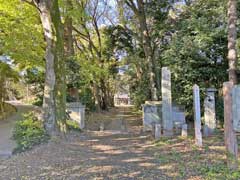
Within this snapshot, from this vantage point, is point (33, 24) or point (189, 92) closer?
point (189, 92)

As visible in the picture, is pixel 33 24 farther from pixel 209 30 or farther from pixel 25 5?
pixel 209 30

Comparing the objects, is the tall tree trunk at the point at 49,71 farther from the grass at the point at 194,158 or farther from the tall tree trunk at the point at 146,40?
the tall tree trunk at the point at 146,40

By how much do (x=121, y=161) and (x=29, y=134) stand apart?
278 centimetres

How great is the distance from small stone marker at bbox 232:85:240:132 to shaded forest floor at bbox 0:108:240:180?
698 millimetres

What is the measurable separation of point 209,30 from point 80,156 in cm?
651

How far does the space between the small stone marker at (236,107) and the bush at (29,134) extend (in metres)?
4.39

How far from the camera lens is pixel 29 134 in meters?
7.19

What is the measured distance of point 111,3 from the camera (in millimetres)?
20484

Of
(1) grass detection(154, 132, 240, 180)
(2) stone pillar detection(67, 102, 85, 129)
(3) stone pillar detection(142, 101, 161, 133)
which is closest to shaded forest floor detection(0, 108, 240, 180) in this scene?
(1) grass detection(154, 132, 240, 180)

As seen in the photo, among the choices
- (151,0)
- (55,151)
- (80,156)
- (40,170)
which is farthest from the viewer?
(151,0)

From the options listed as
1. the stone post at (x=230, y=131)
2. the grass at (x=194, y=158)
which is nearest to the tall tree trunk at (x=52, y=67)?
the grass at (x=194, y=158)

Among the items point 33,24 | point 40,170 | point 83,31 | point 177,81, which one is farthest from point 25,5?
point 83,31

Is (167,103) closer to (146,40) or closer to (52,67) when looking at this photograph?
(52,67)

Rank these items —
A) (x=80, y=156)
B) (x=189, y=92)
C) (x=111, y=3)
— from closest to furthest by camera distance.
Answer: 1. (x=80, y=156)
2. (x=189, y=92)
3. (x=111, y=3)
